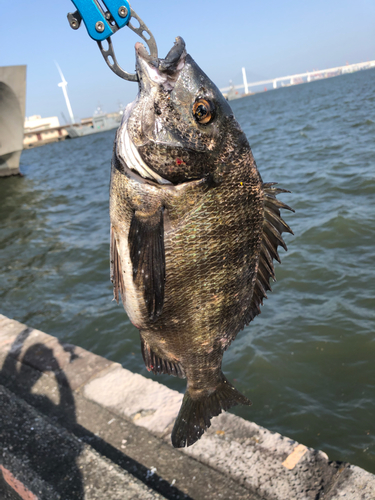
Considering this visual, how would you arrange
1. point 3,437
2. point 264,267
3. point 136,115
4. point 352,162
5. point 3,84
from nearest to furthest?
point 136,115
point 264,267
point 3,437
point 352,162
point 3,84

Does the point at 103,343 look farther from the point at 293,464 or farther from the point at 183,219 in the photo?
the point at 183,219

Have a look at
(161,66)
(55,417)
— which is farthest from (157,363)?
(55,417)

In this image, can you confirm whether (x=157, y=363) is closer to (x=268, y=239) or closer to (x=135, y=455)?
(x=268, y=239)

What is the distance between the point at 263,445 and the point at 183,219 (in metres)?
2.57

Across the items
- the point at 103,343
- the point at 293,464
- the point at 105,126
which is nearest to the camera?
the point at 293,464

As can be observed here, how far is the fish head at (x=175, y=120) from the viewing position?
180 cm

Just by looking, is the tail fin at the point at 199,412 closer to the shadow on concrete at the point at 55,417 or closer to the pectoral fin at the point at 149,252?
the pectoral fin at the point at 149,252

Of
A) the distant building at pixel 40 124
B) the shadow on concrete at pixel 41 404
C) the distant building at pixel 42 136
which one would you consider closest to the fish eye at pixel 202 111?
the shadow on concrete at pixel 41 404

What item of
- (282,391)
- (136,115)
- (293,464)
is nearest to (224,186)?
(136,115)

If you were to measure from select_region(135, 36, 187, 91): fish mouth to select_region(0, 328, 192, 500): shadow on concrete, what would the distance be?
116 inches

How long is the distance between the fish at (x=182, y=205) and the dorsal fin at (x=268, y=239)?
52mm

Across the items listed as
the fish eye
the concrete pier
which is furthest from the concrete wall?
the fish eye

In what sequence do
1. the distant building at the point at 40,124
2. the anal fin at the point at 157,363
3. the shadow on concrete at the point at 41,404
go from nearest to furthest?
1. the anal fin at the point at 157,363
2. the shadow on concrete at the point at 41,404
3. the distant building at the point at 40,124

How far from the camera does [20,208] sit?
1981cm
